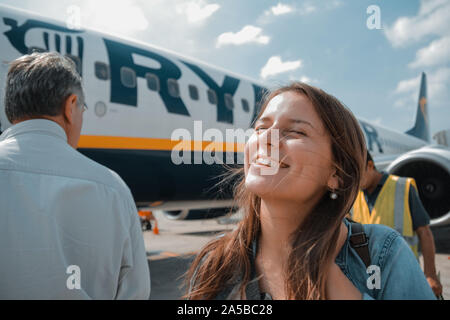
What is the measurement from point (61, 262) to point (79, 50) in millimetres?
3735

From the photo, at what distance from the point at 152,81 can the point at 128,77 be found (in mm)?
379

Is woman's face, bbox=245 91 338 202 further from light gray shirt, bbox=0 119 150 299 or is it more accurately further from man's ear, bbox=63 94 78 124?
man's ear, bbox=63 94 78 124

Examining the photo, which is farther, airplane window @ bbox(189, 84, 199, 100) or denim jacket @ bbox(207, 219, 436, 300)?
airplane window @ bbox(189, 84, 199, 100)

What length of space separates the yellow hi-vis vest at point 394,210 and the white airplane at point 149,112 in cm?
146

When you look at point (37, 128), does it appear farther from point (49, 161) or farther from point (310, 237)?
point (310, 237)

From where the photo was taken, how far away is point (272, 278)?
846 mm

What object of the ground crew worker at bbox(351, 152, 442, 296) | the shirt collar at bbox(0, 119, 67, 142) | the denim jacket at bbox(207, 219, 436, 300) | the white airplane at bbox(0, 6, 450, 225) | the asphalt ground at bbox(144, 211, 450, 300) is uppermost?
the white airplane at bbox(0, 6, 450, 225)

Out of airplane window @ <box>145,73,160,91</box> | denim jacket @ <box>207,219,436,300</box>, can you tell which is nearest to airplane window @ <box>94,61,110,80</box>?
airplane window @ <box>145,73,160,91</box>

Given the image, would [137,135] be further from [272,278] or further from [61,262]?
[272,278]

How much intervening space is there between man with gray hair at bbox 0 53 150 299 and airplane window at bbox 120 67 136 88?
3292mm

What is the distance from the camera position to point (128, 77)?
14.6 ft

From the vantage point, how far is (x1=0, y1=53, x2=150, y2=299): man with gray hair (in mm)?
985
